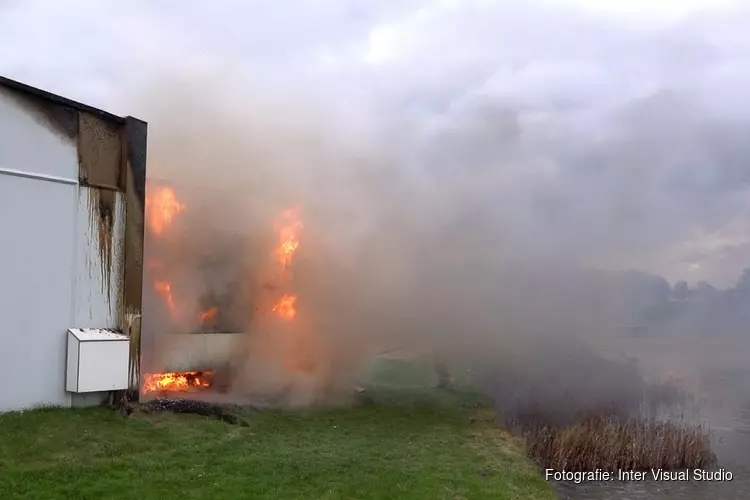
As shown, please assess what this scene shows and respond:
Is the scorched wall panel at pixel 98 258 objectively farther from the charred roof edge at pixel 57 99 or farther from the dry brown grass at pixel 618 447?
the dry brown grass at pixel 618 447

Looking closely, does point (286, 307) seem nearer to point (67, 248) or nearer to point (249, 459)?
point (67, 248)

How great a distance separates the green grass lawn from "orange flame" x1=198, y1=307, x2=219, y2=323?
246 inches

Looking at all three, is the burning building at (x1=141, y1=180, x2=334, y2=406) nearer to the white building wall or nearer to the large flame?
the large flame

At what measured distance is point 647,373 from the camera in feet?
112

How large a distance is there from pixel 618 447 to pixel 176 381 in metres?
12.7

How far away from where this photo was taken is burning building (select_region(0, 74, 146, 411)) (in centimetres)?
1385

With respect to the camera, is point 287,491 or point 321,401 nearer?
point 287,491

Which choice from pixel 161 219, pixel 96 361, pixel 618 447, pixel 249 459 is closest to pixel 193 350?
pixel 161 219

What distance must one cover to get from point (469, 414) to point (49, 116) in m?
14.4

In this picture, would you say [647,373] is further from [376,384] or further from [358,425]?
[358,425]

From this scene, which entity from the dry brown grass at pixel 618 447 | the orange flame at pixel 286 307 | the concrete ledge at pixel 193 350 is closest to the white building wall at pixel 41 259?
the concrete ledge at pixel 193 350

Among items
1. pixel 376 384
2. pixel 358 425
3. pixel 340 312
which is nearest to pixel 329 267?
pixel 340 312

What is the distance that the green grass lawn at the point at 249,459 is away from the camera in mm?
10438

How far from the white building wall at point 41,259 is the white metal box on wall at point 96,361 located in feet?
0.83
